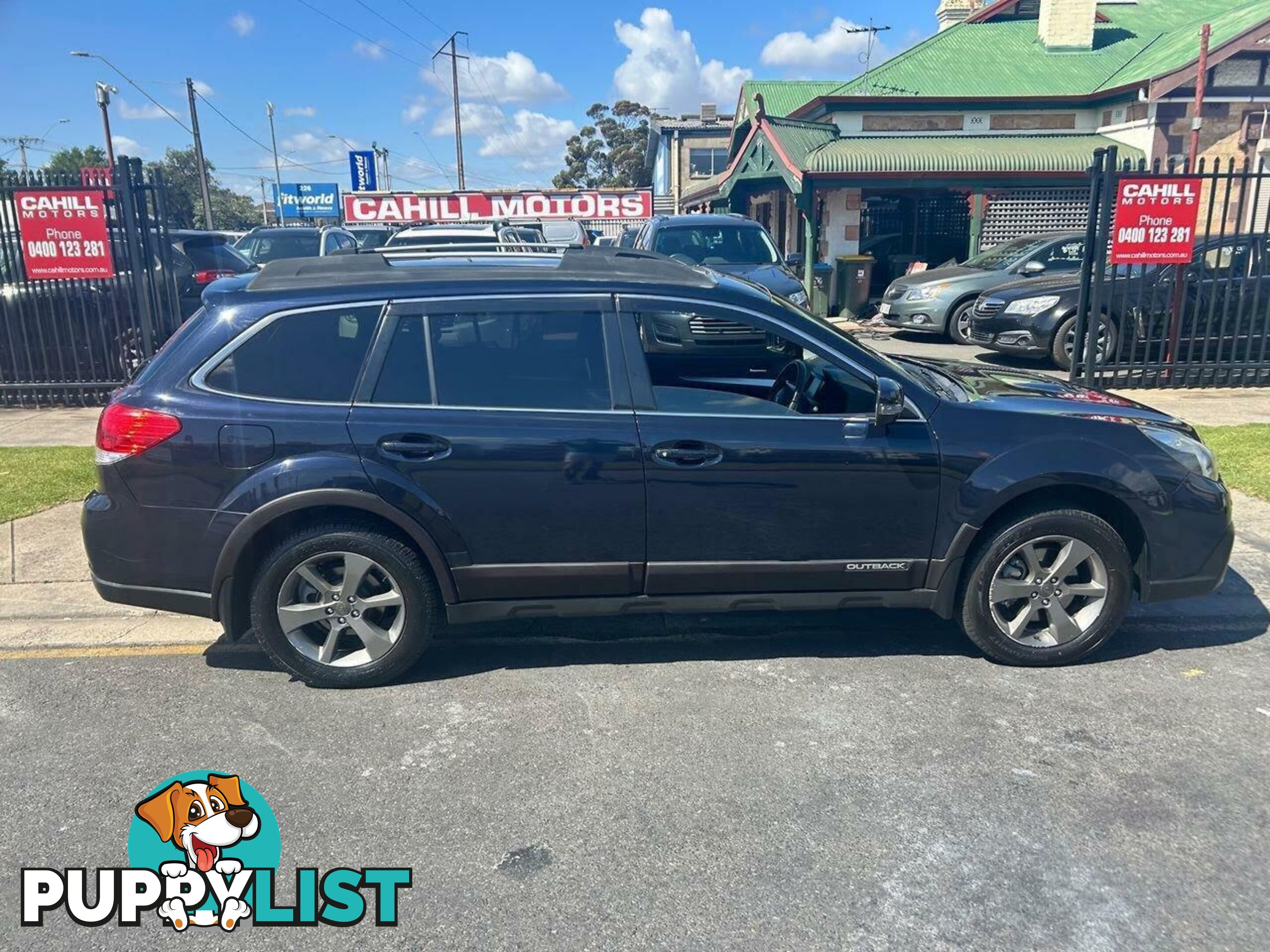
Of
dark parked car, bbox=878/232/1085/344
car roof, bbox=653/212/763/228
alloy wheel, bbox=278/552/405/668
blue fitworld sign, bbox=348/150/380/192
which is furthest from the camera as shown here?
blue fitworld sign, bbox=348/150/380/192

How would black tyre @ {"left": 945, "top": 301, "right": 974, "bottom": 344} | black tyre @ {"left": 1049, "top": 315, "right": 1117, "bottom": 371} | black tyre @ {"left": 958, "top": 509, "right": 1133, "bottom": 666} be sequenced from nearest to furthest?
1. black tyre @ {"left": 958, "top": 509, "right": 1133, "bottom": 666}
2. black tyre @ {"left": 1049, "top": 315, "right": 1117, "bottom": 371}
3. black tyre @ {"left": 945, "top": 301, "right": 974, "bottom": 344}

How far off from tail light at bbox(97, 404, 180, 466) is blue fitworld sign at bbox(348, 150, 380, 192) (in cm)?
4270

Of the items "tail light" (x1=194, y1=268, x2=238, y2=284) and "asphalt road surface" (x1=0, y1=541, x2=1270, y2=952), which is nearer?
"asphalt road surface" (x1=0, y1=541, x2=1270, y2=952)

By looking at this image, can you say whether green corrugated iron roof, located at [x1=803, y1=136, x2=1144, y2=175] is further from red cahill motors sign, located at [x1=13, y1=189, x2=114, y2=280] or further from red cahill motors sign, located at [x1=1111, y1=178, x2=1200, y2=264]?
red cahill motors sign, located at [x1=13, y1=189, x2=114, y2=280]

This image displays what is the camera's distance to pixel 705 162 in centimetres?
4912

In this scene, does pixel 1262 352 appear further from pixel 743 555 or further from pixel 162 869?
pixel 162 869

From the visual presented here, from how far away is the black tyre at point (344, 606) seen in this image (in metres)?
3.95

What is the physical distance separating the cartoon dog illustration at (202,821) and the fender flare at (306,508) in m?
0.85

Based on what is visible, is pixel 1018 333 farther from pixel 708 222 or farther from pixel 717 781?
pixel 717 781

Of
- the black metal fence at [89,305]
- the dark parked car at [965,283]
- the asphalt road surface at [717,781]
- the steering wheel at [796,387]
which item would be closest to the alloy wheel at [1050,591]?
the asphalt road surface at [717,781]

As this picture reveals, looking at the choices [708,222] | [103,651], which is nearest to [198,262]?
[708,222]

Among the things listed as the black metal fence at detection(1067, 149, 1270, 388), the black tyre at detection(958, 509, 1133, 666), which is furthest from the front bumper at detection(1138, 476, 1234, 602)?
the black metal fence at detection(1067, 149, 1270, 388)

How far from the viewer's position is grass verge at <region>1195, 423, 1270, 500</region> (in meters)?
6.80

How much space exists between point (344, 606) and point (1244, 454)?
22.8ft
